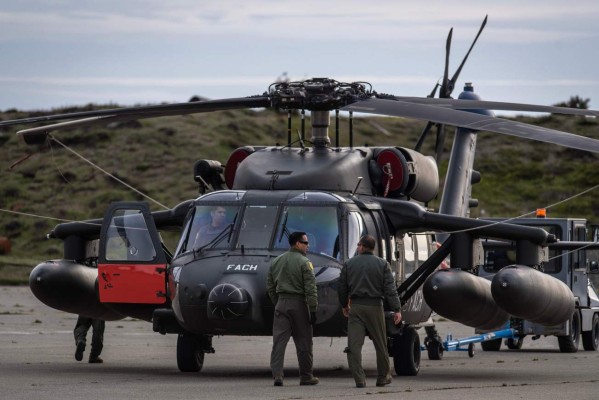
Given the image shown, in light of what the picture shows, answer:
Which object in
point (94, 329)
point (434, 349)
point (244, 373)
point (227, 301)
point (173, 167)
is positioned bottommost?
point (173, 167)

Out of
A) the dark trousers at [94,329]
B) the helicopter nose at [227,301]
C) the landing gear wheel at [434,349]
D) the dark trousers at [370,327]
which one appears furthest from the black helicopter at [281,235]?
the landing gear wheel at [434,349]

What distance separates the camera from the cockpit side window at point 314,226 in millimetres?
18141

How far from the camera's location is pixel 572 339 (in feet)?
88.0

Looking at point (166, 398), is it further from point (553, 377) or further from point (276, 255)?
point (553, 377)

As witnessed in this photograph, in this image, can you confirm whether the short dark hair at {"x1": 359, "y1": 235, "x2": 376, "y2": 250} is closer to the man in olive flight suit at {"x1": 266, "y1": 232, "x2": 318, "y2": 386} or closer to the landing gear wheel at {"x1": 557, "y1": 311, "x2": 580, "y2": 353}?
the man in olive flight suit at {"x1": 266, "y1": 232, "x2": 318, "y2": 386}

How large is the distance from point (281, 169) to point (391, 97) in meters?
1.96

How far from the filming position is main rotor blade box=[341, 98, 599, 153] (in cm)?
1559

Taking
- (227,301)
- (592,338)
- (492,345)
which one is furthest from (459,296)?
(592,338)

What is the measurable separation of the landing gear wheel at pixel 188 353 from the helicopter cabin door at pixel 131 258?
0.84m

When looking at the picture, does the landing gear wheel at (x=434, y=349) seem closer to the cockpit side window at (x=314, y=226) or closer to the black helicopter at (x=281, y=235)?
the black helicopter at (x=281, y=235)

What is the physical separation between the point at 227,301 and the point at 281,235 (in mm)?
1550

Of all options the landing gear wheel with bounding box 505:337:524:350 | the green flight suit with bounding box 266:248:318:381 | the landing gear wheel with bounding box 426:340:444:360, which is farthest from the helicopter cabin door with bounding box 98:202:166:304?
the landing gear wheel with bounding box 505:337:524:350

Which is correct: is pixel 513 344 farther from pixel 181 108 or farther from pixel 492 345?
pixel 181 108

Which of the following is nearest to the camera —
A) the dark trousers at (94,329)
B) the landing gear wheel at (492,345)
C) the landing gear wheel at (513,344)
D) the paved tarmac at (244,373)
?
the paved tarmac at (244,373)
